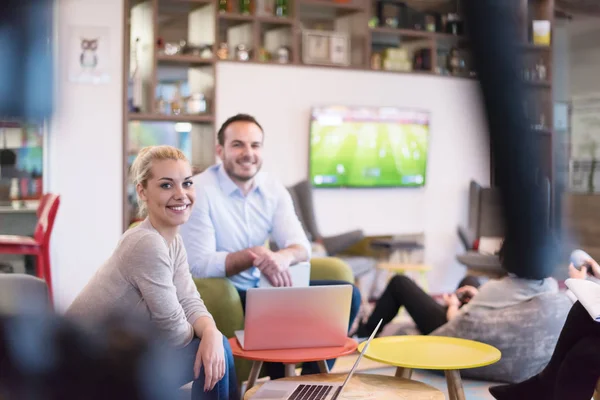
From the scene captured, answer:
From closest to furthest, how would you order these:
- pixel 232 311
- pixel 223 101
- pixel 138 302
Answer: pixel 138 302 → pixel 232 311 → pixel 223 101

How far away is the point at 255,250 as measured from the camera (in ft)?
7.44

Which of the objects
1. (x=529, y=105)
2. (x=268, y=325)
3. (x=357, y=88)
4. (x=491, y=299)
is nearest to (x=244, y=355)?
(x=268, y=325)

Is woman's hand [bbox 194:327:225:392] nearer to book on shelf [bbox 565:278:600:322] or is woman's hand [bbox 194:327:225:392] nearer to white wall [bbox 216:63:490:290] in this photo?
book on shelf [bbox 565:278:600:322]

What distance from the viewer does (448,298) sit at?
2775mm

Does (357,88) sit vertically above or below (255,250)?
above

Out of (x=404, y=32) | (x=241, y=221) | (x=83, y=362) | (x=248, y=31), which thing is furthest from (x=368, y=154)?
(x=83, y=362)

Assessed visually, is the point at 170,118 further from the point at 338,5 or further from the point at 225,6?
the point at 338,5

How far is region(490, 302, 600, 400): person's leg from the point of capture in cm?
185

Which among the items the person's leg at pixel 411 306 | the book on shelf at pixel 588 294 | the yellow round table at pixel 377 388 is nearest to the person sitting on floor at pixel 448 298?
the person's leg at pixel 411 306

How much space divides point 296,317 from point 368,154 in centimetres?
343

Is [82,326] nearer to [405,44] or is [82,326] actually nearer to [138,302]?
[138,302]

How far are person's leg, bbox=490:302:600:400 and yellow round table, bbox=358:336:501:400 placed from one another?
0.15 meters

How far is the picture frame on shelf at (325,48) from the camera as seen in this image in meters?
4.91

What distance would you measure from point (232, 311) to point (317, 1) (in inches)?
125
